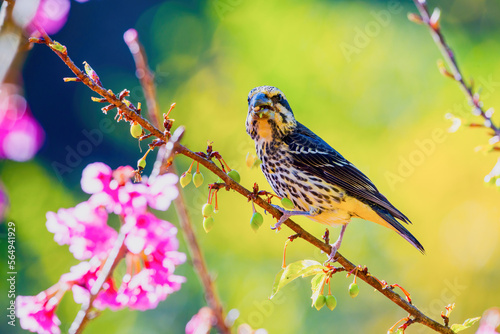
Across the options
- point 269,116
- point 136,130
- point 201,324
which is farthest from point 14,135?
point 269,116

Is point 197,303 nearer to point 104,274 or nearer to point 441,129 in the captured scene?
point 441,129

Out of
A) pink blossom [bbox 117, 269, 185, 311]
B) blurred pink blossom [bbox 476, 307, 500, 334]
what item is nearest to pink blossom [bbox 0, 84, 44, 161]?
pink blossom [bbox 117, 269, 185, 311]

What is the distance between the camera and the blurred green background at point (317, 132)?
524cm

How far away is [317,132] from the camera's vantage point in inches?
219

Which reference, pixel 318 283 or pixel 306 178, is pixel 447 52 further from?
pixel 306 178

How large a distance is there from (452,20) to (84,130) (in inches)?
197

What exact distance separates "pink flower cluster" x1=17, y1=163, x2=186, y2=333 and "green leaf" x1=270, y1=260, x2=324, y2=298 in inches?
17.6

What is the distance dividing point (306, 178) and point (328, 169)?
199mm

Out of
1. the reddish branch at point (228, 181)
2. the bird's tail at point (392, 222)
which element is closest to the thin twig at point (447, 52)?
the reddish branch at point (228, 181)

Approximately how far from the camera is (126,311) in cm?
516

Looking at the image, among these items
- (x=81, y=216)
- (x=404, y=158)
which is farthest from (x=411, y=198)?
(x=81, y=216)

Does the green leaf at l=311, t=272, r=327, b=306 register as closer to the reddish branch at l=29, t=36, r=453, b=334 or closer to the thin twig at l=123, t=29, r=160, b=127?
the reddish branch at l=29, t=36, r=453, b=334

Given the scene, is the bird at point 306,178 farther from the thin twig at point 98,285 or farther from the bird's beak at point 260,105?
the thin twig at point 98,285

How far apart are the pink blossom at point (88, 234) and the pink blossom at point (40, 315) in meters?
0.19
